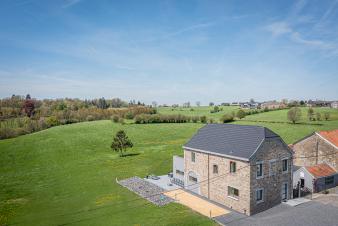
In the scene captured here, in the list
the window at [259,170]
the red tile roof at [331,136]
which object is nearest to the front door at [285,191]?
the window at [259,170]

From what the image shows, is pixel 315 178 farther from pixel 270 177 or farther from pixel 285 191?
pixel 270 177

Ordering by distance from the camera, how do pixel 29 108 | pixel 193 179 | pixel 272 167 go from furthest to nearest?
pixel 29 108, pixel 193 179, pixel 272 167

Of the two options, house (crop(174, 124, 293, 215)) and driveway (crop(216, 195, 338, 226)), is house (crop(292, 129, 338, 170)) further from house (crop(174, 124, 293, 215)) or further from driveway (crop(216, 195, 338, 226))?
house (crop(174, 124, 293, 215))

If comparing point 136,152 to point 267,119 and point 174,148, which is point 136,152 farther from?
point 267,119

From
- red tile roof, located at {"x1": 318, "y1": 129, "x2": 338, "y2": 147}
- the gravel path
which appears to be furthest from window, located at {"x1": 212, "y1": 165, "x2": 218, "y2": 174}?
red tile roof, located at {"x1": 318, "y1": 129, "x2": 338, "y2": 147}

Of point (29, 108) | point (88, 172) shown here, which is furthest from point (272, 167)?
point (29, 108)

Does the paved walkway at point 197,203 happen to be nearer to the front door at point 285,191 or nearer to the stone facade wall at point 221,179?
the stone facade wall at point 221,179
